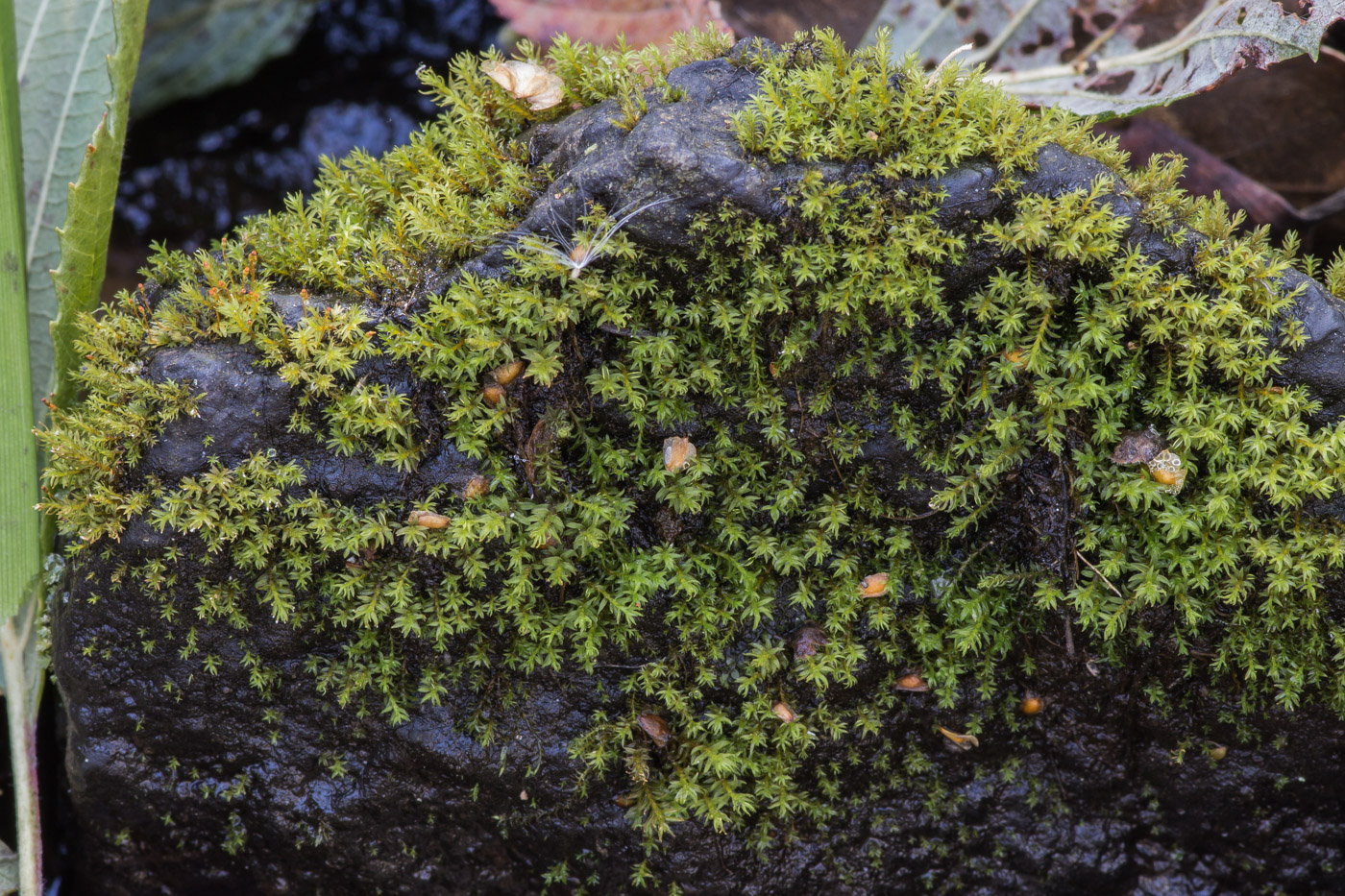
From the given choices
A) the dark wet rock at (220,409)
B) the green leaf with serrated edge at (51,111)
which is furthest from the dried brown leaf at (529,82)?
the green leaf with serrated edge at (51,111)

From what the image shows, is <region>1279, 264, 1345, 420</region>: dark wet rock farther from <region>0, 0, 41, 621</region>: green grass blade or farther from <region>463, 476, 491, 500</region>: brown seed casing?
<region>0, 0, 41, 621</region>: green grass blade

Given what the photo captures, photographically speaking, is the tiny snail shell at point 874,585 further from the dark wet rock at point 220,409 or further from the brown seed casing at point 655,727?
the dark wet rock at point 220,409

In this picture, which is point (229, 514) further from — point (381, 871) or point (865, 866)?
point (865, 866)

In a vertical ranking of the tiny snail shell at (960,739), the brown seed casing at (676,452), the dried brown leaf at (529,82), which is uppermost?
the dried brown leaf at (529,82)

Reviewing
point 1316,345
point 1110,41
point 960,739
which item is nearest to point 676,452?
point 960,739

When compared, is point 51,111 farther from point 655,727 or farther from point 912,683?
point 912,683

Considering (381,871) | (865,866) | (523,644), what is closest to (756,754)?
(865,866)
